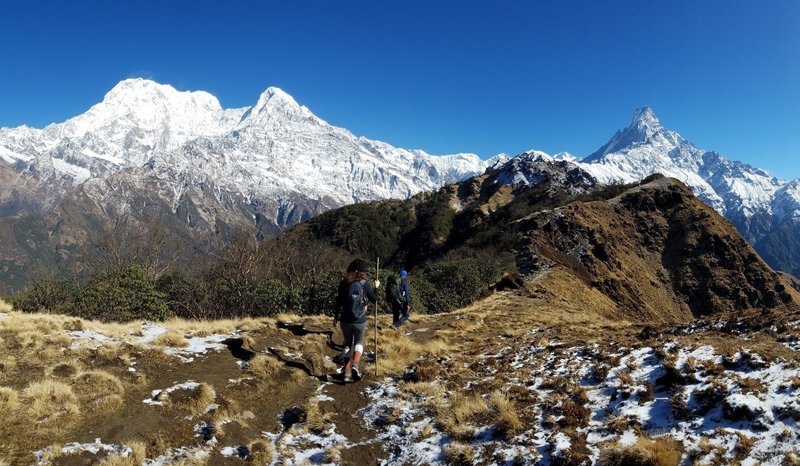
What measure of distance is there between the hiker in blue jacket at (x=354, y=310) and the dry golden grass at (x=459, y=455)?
446 cm

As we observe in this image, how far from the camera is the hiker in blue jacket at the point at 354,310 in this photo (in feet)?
38.8

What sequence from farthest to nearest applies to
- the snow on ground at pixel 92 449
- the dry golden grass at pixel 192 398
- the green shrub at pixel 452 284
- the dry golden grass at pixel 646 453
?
1. the green shrub at pixel 452 284
2. the dry golden grass at pixel 192 398
3. the snow on ground at pixel 92 449
4. the dry golden grass at pixel 646 453

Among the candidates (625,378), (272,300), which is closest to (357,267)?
(625,378)

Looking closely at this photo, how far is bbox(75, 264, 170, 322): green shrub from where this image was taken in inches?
842

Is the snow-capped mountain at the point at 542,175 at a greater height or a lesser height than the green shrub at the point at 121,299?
greater

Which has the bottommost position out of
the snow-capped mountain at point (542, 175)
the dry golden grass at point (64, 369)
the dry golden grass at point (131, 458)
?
the dry golden grass at point (131, 458)

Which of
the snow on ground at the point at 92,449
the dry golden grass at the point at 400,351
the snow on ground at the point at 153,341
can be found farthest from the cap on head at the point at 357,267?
the snow on ground at the point at 92,449

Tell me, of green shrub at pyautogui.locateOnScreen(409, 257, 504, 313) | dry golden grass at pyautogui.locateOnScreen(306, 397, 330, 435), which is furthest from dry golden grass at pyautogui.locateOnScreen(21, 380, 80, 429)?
green shrub at pyautogui.locateOnScreen(409, 257, 504, 313)

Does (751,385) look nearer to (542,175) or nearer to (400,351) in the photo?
(400,351)

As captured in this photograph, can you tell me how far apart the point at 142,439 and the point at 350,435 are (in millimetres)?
3971

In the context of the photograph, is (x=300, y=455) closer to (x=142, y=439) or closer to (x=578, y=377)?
(x=142, y=439)

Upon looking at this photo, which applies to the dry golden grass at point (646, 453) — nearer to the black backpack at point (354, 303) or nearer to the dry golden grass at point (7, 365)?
the black backpack at point (354, 303)

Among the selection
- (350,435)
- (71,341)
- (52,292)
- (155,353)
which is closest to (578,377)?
Answer: (350,435)

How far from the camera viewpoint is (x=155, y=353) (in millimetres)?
12500
